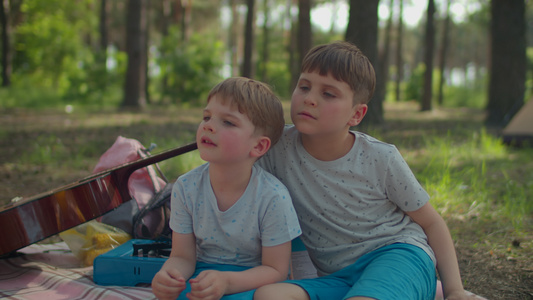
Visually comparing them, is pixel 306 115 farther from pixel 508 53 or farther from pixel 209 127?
pixel 508 53

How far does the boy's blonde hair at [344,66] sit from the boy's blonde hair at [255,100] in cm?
22

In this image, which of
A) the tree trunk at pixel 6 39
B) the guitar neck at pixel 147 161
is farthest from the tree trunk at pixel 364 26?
the tree trunk at pixel 6 39

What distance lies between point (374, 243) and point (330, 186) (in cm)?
30

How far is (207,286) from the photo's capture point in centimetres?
159

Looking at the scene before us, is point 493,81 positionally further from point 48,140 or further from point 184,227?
point 184,227

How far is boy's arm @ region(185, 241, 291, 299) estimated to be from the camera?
1587mm

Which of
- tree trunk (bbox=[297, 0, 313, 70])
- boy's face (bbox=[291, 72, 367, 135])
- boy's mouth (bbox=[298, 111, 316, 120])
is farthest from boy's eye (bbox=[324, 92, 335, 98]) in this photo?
tree trunk (bbox=[297, 0, 313, 70])

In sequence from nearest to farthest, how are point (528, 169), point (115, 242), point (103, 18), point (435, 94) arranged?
point (115, 242)
point (528, 169)
point (103, 18)
point (435, 94)

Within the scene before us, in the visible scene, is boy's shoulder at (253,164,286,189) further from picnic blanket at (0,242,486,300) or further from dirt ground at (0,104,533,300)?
dirt ground at (0,104,533,300)

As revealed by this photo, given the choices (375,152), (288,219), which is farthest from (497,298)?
(288,219)

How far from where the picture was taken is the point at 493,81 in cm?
866

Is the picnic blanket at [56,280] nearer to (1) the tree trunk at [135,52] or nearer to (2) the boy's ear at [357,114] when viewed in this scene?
(2) the boy's ear at [357,114]

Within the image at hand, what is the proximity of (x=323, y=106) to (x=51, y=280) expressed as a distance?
160 cm

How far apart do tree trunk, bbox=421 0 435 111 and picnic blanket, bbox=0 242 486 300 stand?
38.2 feet
